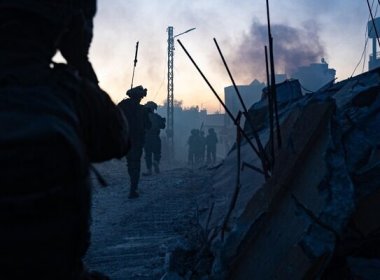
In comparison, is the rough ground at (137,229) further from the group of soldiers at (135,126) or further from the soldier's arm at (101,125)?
the soldier's arm at (101,125)

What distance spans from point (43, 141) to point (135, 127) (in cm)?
830

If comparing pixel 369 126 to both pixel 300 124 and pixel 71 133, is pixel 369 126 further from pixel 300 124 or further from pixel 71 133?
pixel 71 133

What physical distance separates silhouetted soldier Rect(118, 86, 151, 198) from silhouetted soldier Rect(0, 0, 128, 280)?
7193mm

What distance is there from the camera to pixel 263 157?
337 cm

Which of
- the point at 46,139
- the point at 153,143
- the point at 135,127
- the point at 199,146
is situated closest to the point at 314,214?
the point at 46,139

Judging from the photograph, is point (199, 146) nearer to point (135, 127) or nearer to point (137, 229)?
point (135, 127)

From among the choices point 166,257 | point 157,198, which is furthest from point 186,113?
point 166,257

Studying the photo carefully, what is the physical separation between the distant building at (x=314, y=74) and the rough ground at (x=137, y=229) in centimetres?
3022

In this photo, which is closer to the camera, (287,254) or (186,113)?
(287,254)

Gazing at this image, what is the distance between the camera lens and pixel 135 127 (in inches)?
369

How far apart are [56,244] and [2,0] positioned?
2.26 ft

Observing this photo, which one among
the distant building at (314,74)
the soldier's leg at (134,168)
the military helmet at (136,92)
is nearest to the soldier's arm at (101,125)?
the soldier's leg at (134,168)

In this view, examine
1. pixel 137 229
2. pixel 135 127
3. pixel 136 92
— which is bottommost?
pixel 137 229

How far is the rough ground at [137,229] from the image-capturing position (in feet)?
13.3
